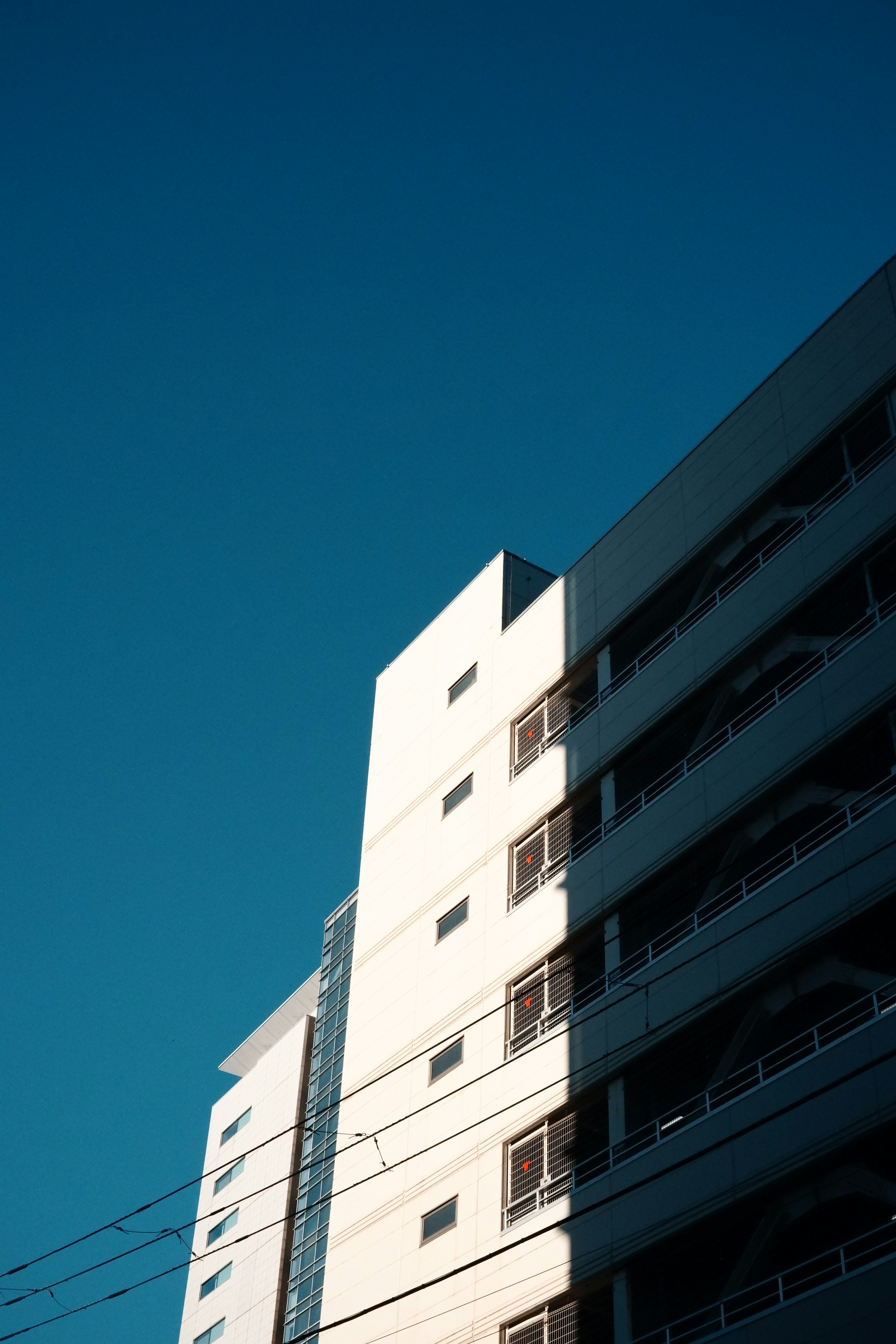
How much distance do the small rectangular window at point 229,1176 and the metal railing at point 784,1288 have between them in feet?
139

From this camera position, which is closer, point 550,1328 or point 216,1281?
point 550,1328

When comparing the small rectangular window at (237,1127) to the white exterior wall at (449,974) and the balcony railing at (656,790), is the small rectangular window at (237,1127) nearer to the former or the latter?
the white exterior wall at (449,974)

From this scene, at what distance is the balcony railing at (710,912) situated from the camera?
78.3ft

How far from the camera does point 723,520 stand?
30.1 meters

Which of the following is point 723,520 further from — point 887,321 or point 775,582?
point 887,321

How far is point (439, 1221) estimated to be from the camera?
28.2 m

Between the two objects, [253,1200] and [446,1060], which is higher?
[253,1200]

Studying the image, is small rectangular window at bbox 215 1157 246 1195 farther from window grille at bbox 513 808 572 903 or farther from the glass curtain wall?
window grille at bbox 513 808 572 903

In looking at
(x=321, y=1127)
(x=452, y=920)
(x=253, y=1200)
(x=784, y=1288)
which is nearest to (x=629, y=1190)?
(x=784, y=1288)

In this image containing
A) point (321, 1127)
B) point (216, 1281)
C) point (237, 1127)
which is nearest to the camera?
point (321, 1127)

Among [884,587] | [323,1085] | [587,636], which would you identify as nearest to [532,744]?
[587,636]

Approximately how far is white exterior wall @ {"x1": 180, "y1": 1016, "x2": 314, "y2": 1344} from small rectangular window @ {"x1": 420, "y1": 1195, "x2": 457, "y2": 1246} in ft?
A: 79.3

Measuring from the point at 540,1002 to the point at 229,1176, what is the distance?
1553 inches

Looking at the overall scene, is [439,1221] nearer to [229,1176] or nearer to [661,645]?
[661,645]
